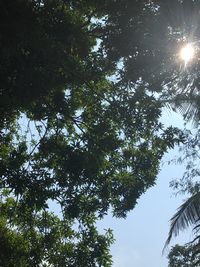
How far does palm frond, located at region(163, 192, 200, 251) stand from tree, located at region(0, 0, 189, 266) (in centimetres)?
221

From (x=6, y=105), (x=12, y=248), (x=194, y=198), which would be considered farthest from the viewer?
(x=194, y=198)

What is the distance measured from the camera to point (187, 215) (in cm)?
1188

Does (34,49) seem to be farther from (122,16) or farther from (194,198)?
(194,198)

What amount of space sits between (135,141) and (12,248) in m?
3.65

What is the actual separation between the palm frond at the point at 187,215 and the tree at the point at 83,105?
221cm

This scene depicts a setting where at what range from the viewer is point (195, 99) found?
10664mm

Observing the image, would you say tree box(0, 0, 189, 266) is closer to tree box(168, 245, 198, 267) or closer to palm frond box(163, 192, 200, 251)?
palm frond box(163, 192, 200, 251)

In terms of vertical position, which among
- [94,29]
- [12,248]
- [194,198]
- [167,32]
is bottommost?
[12,248]

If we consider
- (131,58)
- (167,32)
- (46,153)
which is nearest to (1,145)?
(46,153)

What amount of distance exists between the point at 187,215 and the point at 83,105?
4.08 m

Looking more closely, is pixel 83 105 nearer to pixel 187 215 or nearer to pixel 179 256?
pixel 187 215

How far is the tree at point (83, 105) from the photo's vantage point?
321 inches

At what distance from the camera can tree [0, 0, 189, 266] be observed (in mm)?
8156

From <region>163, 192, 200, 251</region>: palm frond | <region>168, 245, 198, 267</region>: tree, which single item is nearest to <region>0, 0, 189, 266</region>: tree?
<region>163, 192, 200, 251</region>: palm frond
